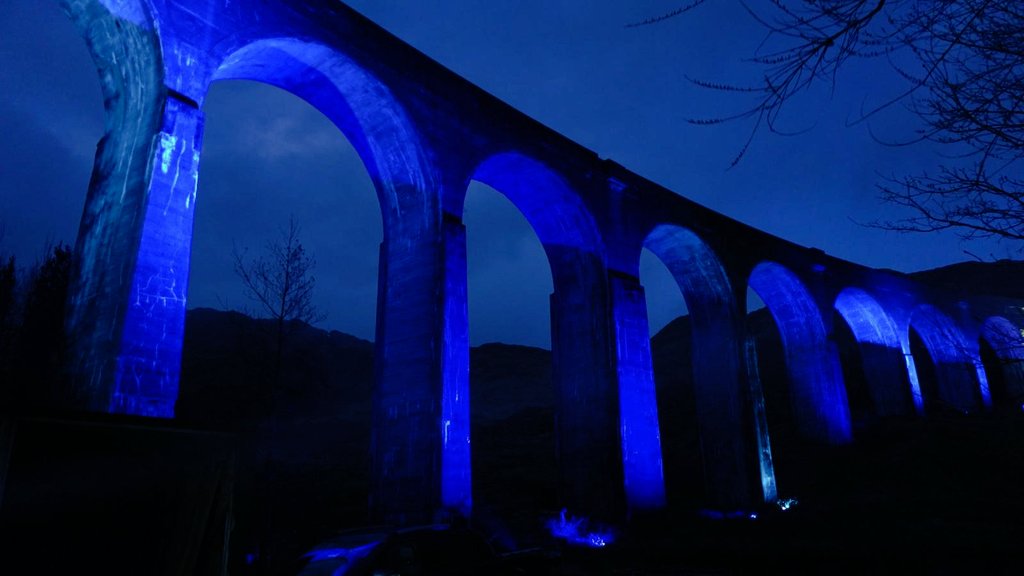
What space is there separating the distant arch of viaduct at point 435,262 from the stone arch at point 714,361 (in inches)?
2.3

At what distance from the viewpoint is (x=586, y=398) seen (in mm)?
14945

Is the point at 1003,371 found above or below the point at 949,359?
below

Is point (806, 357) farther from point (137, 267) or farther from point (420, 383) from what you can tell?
point (137, 267)

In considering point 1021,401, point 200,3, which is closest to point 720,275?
point 200,3

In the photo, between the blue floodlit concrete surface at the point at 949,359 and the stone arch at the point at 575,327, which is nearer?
the stone arch at the point at 575,327

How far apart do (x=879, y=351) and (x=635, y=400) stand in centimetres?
1510

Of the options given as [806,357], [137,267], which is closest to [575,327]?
[806,357]

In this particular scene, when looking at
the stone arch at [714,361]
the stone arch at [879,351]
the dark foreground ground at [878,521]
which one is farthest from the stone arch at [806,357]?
the stone arch at [879,351]

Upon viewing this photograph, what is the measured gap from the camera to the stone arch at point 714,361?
17500 millimetres

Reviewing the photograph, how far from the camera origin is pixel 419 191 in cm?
1245

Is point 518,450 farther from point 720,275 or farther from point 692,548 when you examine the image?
point 692,548

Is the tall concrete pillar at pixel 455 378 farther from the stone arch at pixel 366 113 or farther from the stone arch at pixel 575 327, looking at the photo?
the stone arch at pixel 575 327

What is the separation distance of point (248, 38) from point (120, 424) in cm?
784

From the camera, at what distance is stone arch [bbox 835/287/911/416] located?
24453 millimetres
